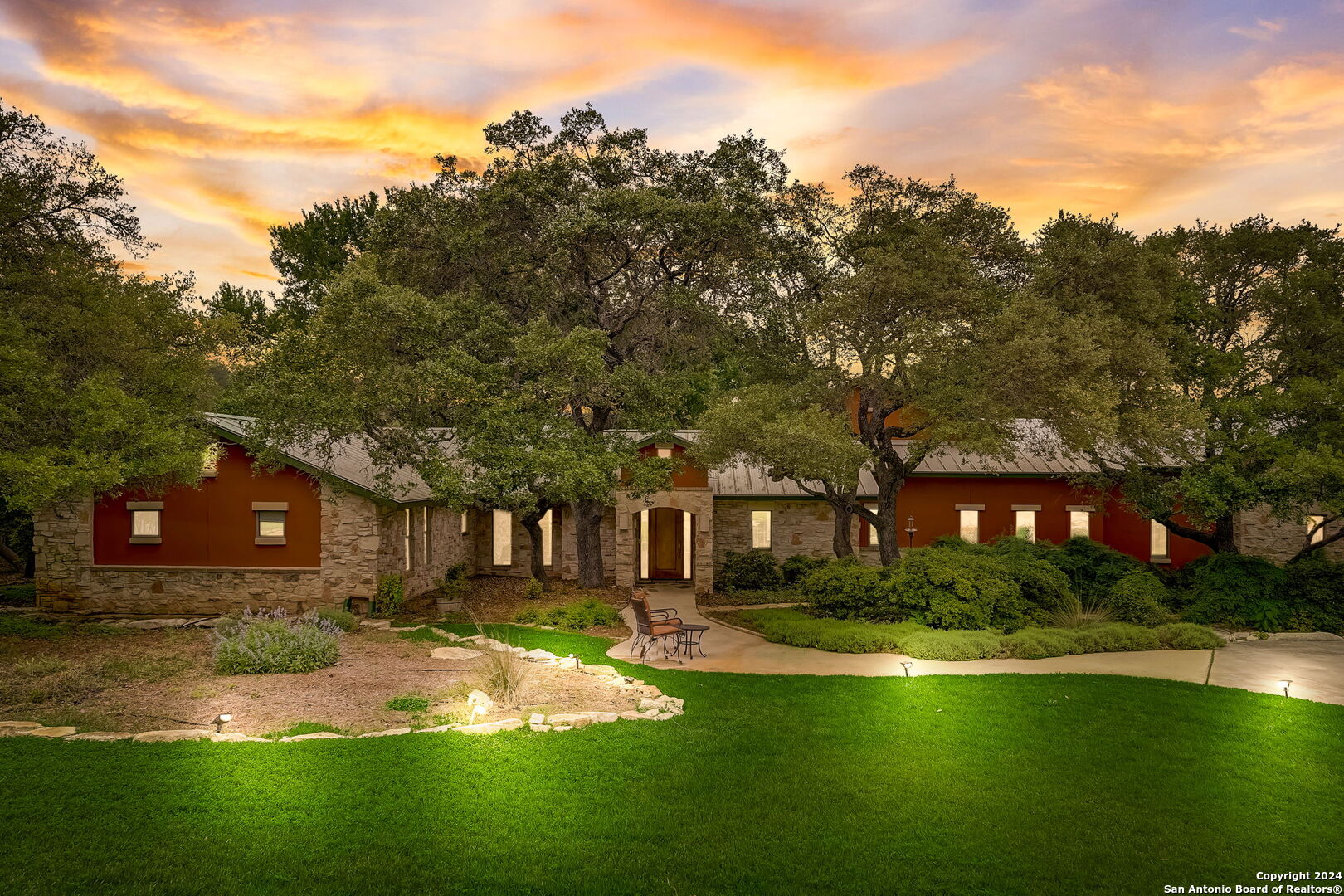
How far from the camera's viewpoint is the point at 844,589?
17.5 meters

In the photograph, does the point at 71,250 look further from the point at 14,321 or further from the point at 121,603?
the point at 121,603

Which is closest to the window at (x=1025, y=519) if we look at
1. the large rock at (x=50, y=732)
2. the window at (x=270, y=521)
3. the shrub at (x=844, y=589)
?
the shrub at (x=844, y=589)

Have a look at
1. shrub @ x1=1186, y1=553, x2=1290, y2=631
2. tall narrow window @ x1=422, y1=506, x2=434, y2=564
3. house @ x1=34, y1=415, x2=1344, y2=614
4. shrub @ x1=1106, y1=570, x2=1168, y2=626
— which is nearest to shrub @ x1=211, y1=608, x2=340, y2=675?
house @ x1=34, y1=415, x2=1344, y2=614

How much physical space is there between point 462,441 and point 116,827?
11.7 m

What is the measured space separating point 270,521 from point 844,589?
13.6 meters

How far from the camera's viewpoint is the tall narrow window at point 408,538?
20423mm

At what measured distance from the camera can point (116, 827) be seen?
7.13 metres

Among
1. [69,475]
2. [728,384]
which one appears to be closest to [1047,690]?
[69,475]

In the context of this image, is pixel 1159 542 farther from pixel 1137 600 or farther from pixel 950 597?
pixel 950 597

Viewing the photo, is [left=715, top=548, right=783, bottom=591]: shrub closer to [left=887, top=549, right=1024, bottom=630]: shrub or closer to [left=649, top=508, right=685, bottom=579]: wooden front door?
[left=649, top=508, right=685, bottom=579]: wooden front door

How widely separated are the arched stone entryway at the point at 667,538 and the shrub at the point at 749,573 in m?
0.78

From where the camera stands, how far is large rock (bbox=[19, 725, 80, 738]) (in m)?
9.41

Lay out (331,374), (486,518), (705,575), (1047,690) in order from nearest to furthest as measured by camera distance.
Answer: (1047,690) → (331,374) → (705,575) → (486,518)

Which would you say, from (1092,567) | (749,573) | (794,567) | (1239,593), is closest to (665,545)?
(749,573)
